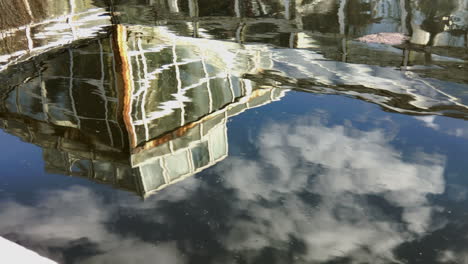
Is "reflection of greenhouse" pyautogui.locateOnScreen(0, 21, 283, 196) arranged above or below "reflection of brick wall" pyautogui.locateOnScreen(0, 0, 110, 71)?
below

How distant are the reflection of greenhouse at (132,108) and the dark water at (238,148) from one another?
3cm

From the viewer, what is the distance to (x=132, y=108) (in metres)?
A: 5.59

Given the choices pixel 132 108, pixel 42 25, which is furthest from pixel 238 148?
pixel 42 25

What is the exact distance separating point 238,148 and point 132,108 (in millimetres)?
1727

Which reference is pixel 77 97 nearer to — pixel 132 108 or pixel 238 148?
pixel 132 108

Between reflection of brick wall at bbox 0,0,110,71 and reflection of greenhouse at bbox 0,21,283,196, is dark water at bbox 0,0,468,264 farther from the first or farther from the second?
reflection of brick wall at bbox 0,0,110,71

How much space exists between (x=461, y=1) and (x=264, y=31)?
568 centimetres

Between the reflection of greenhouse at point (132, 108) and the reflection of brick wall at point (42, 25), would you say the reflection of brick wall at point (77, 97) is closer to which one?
the reflection of greenhouse at point (132, 108)

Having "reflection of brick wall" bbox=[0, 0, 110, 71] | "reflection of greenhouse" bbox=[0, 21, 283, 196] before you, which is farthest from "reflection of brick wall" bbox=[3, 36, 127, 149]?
"reflection of brick wall" bbox=[0, 0, 110, 71]

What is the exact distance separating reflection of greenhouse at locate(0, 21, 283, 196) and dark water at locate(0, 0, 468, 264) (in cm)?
3

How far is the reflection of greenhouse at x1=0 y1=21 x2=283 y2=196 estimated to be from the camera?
439cm

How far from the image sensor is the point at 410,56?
7.07 metres

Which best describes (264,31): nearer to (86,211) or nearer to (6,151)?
(6,151)

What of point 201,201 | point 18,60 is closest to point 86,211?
point 201,201
